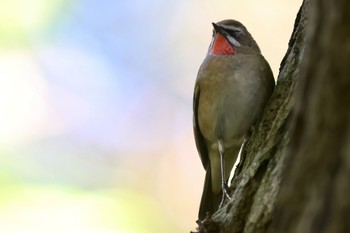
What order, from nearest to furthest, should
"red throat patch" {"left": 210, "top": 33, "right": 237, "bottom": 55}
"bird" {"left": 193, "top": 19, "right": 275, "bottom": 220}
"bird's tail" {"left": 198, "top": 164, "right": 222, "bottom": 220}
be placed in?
"bird" {"left": 193, "top": 19, "right": 275, "bottom": 220} < "bird's tail" {"left": 198, "top": 164, "right": 222, "bottom": 220} < "red throat patch" {"left": 210, "top": 33, "right": 237, "bottom": 55}

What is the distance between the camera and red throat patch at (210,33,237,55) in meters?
3.60

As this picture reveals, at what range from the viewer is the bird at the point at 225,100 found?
3213mm

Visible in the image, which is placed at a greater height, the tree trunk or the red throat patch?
the red throat patch

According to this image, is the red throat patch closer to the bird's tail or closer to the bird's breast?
the bird's breast

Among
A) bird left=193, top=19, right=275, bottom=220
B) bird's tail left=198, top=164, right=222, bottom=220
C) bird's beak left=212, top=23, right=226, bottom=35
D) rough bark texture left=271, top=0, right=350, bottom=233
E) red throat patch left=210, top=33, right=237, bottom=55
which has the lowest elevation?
rough bark texture left=271, top=0, right=350, bottom=233

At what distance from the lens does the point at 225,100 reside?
11.3 ft

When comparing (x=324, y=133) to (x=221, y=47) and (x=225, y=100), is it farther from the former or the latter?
(x=221, y=47)

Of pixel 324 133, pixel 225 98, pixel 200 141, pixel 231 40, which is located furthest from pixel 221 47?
pixel 324 133

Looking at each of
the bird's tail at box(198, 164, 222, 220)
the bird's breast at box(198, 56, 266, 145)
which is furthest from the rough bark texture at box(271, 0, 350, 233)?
the bird's tail at box(198, 164, 222, 220)

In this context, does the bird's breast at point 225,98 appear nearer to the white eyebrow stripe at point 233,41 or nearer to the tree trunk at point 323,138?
the white eyebrow stripe at point 233,41

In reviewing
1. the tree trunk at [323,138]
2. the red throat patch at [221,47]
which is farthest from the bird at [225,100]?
the tree trunk at [323,138]

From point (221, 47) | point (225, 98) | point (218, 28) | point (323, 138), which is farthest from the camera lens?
point (218, 28)

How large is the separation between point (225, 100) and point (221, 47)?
1.25 ft

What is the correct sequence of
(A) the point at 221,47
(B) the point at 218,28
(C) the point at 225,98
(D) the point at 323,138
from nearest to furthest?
1. (D) the point at 323,138
2. (C) the point at 225,98
3. (A) the point at 221,47
4. (B) the point at 218,28
